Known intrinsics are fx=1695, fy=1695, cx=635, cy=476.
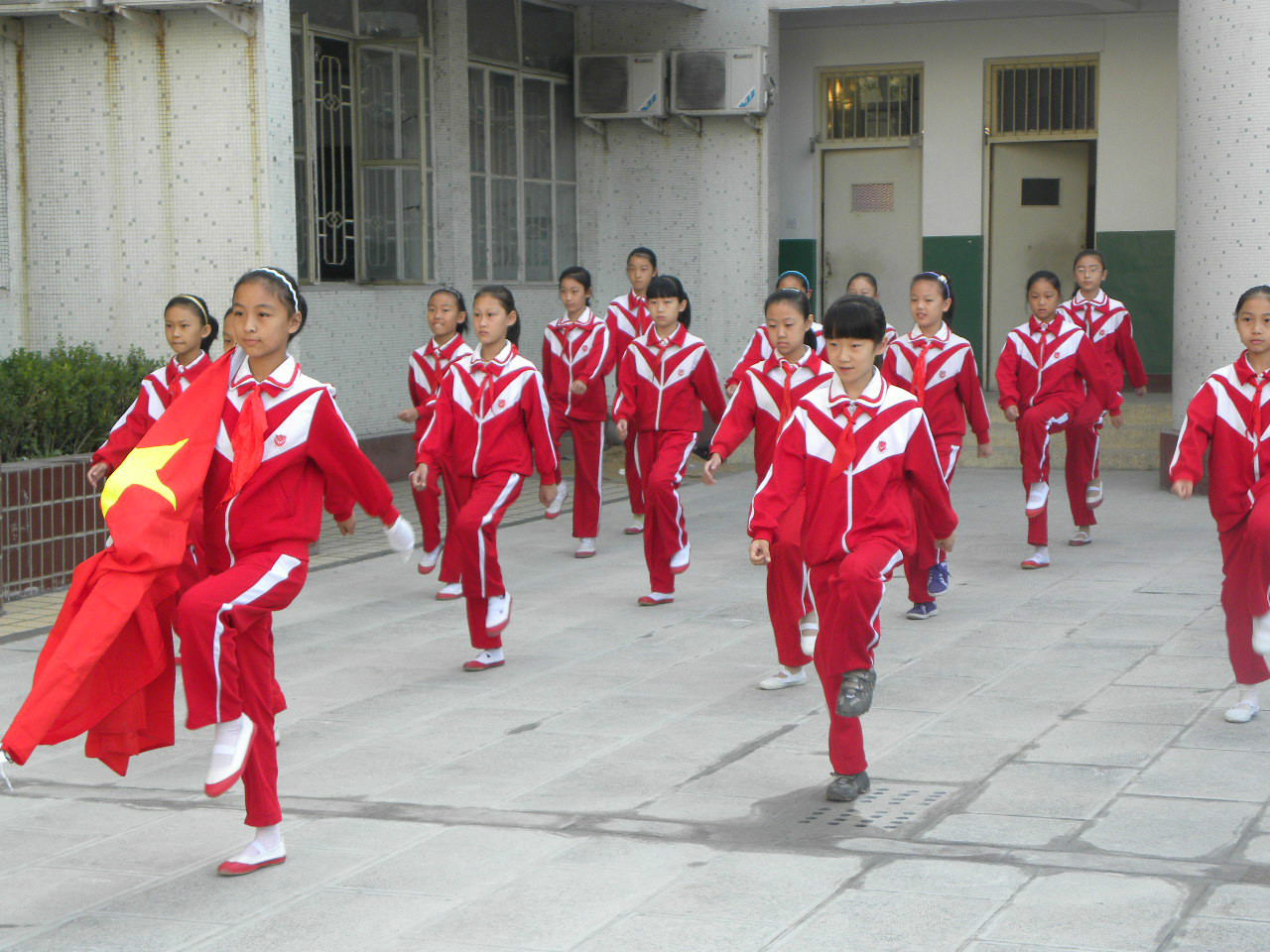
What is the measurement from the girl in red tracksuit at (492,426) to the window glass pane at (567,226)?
9.31 m

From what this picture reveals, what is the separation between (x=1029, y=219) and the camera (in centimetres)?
1805

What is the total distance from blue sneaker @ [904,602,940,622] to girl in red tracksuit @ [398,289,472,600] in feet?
8.21

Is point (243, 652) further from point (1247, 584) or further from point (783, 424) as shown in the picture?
point (1247, 584)

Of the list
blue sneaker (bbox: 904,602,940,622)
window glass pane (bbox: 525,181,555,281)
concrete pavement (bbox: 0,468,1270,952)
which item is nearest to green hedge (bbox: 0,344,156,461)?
concrete pavement (bbox: 0,468,1270,952)

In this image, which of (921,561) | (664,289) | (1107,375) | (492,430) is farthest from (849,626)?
(1107,375)

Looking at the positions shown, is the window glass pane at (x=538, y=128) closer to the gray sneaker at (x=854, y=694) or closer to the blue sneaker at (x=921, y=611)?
the blue sneaker at (x=921, y=611)

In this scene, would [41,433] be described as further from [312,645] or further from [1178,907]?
[1178,907]

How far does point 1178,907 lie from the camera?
448cm

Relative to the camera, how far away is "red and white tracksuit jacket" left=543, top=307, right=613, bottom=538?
442 inches

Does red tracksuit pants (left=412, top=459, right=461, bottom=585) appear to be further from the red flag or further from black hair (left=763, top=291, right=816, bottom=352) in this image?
the red flag

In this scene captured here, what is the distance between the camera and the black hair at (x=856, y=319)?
18.5 ft

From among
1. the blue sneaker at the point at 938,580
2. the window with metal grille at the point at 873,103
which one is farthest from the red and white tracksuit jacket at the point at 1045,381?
the window with metal grille at the point at 873,103

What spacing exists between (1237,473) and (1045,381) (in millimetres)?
4281

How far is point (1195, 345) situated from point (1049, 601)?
4.95m
